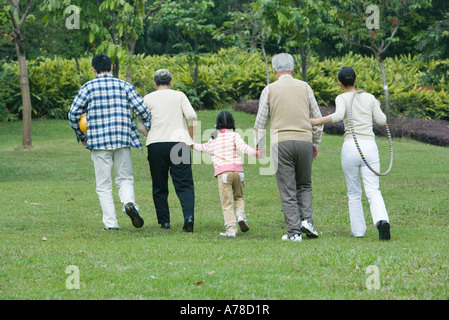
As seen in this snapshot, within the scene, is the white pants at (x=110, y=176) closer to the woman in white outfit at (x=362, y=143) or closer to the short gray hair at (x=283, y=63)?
the short gray hair at (x=283, y=63)

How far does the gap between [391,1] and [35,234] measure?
18093 millimetres

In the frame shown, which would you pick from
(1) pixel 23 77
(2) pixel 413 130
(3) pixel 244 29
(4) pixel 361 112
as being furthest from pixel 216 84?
(4) pixel 361 112

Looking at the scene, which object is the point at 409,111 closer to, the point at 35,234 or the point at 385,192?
the point at 385,192

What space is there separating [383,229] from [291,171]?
117 centimetres

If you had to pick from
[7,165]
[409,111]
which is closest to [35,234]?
[7,165]

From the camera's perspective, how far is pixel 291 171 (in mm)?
7129

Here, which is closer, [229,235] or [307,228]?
[307,228]

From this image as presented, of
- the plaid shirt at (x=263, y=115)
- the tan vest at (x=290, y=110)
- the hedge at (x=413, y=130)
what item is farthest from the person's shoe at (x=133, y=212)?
the hedge at (x=413, y=130)

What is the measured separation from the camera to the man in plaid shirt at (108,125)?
770 cm

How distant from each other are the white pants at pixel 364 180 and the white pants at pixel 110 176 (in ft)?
8.46

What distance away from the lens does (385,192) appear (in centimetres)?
1170

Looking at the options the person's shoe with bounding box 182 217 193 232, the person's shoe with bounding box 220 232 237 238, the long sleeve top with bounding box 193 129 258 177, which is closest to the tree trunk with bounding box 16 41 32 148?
the person's shoe with bounding box 182 217 193 232

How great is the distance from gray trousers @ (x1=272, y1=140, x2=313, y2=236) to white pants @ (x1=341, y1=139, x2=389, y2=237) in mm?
444

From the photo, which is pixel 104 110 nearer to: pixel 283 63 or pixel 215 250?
pixel 283 63
